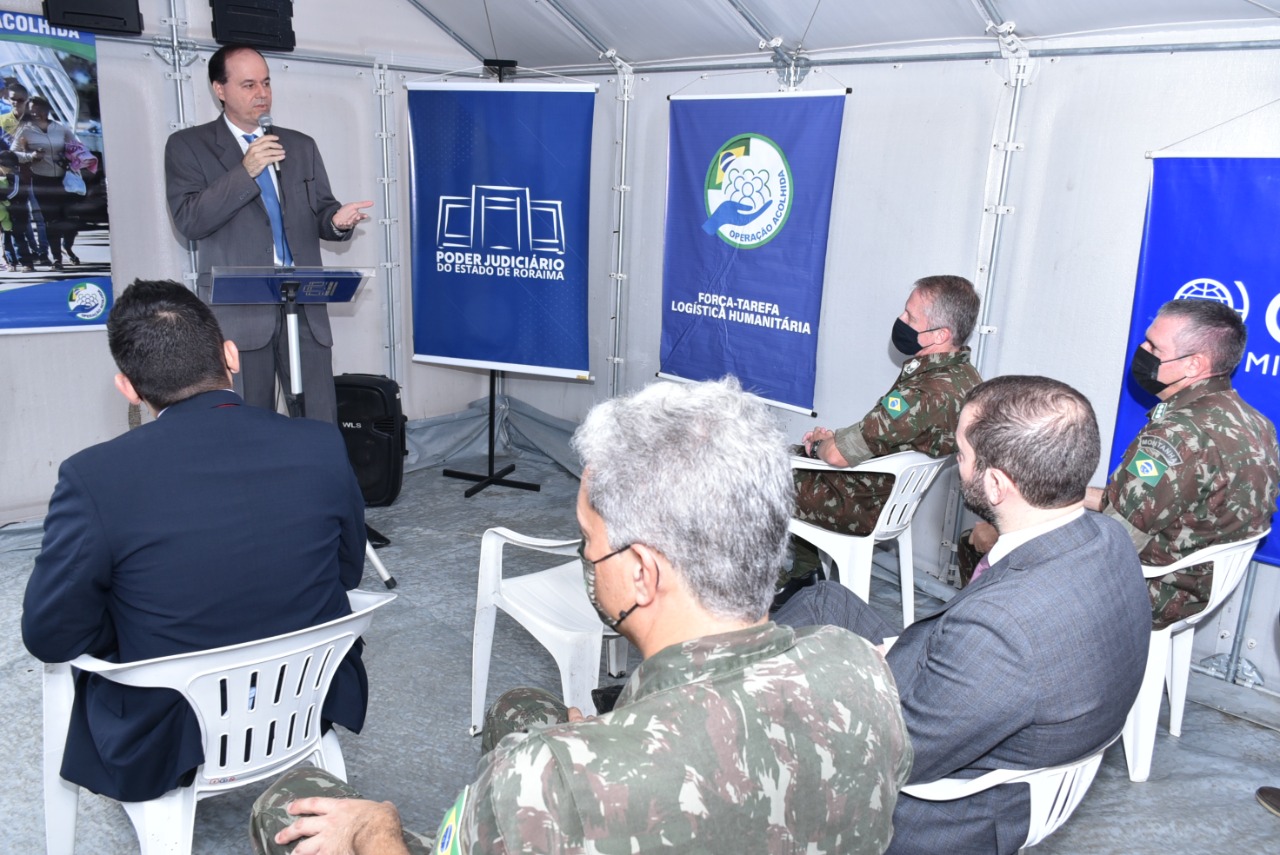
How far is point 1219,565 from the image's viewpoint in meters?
2.52

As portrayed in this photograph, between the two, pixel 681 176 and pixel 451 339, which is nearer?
pixel 681 176

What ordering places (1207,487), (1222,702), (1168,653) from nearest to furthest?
(1207,487), (1168,653), (1222,702)

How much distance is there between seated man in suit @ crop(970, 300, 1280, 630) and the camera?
243cm

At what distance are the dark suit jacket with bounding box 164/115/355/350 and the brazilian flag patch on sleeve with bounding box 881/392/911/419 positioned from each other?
232 centimetres

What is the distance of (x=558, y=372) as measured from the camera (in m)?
4.91

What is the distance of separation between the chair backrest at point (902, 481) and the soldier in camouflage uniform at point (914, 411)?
0.11 ft

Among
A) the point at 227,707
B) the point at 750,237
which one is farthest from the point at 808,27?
the point at 227,707

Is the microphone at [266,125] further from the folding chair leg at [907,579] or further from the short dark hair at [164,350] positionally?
the folding chair leg at [907,579]

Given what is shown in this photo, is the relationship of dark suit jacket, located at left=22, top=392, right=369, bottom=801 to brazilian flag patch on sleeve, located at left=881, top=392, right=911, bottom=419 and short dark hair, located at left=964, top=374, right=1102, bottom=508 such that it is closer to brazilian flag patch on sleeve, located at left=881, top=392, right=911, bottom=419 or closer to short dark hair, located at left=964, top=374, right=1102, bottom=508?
short dark hair, located at left=964, top=374, right=1102, bottom=508

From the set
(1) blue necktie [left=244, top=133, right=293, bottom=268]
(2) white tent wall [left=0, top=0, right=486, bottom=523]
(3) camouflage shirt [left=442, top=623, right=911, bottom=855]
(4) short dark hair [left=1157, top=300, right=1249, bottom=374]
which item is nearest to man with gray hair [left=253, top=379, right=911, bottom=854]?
(3) camouflage shirt [left=442, top=623, right=911, bottom=855]

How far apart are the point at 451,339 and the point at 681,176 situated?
158 centimetres

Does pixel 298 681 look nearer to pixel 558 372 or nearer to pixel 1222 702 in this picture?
pixel 1222 702

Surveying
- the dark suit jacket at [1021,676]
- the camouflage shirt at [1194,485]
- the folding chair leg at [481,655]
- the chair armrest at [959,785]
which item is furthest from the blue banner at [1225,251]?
the folding chair leg at [481,655]

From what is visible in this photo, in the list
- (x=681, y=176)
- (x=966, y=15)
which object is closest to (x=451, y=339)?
(x=681, y=176)
